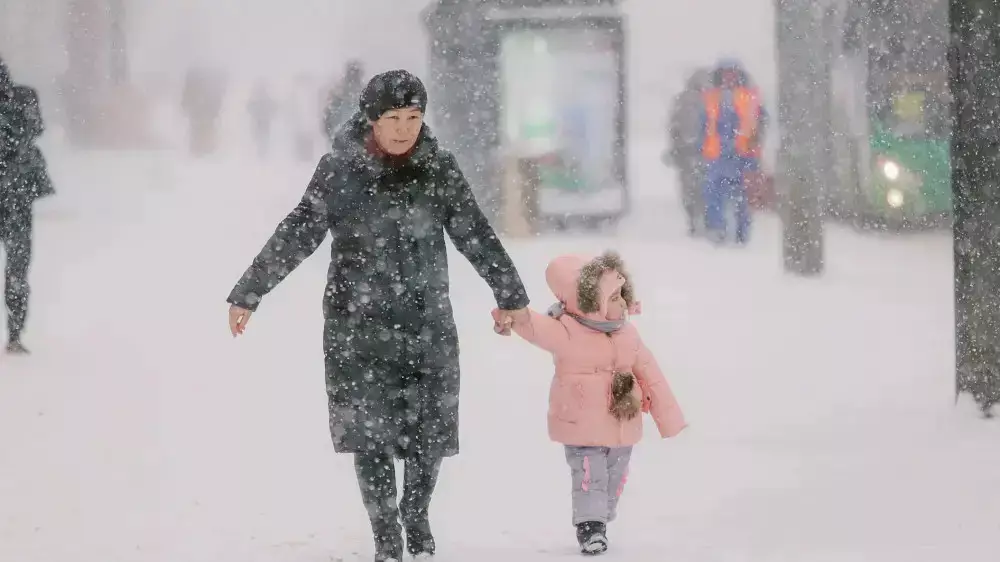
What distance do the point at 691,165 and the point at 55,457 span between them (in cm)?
1179

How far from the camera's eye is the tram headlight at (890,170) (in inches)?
682

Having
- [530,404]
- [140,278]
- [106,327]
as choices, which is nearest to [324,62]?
[140,278]

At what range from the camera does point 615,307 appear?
510cm

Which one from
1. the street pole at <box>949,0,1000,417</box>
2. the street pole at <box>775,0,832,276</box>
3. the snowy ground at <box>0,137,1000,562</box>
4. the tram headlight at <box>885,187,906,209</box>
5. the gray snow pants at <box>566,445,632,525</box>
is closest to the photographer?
the gray snow pants at <box>566,445,632,525</box>

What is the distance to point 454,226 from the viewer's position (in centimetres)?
496

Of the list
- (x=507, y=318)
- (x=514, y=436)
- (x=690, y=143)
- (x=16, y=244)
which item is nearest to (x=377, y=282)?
(x=507, y=318)

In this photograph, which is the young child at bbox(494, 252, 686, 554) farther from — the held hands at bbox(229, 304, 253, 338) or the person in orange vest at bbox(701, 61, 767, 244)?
the person in orange vest at bbox(701, 61, 767, 244)

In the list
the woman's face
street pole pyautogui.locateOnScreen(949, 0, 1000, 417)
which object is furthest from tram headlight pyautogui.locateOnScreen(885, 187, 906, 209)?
the woman's face

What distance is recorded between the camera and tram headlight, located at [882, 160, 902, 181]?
17312 mm

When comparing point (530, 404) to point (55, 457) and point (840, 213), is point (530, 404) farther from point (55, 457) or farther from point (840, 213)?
point (840, 213)

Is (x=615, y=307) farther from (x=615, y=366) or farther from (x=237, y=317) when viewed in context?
(x=237, y=317)

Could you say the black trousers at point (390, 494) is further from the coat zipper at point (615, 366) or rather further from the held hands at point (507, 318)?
the coat zipper at point (615, 366)

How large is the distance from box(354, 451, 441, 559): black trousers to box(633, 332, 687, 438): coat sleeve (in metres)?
0.71

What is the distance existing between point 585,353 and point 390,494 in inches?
28.4
